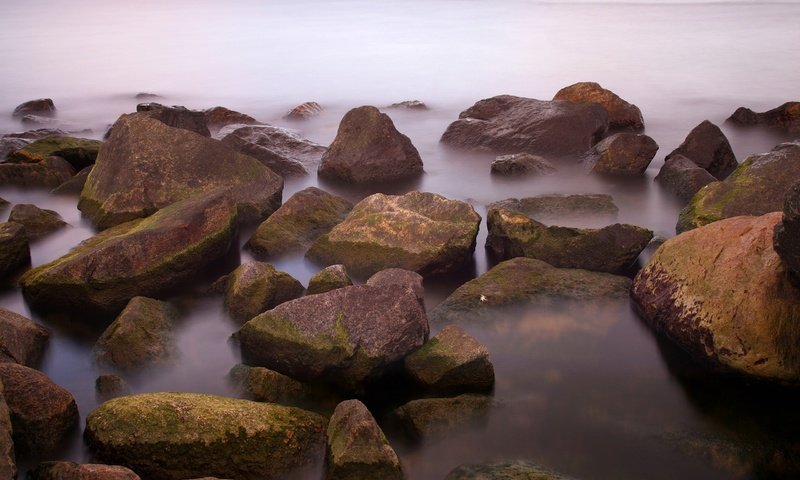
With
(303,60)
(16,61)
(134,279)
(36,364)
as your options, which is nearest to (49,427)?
(36,364)

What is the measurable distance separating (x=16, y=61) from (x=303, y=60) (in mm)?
8612

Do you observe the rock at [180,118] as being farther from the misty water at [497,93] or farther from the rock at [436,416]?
the rock at [436,416]

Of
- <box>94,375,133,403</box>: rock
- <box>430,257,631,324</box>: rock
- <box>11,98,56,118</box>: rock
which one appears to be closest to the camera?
<box>94,375,133,403</box>: rock

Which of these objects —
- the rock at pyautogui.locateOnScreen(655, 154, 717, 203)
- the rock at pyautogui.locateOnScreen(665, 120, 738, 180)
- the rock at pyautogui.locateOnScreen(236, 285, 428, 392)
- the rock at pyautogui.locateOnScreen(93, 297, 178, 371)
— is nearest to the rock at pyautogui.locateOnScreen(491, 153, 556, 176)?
the rock at pyautogui.locateOnScreen(655, 154, 717, 203)

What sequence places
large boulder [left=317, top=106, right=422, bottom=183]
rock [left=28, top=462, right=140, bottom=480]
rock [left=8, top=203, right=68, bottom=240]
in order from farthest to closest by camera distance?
1. large boulder [left=317, top=106, right=422, bottom=183]
2. rock [left=8, top=203, right=68, bottom=240]
3. rock [left=28, top=462, right=140, bottom=480]

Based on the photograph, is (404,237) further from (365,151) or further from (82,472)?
(82,472)

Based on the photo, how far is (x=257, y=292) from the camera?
18.6 ft

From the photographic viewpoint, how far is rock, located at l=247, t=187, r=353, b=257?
6.99 meters

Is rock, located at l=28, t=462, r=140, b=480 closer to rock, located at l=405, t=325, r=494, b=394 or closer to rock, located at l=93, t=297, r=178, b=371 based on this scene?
rock, located at l=93, t=297, r=178, b=371

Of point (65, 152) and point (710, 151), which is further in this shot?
point (65, 152)

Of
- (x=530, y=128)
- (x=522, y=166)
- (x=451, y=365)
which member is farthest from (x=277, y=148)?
(x=451, y=365)

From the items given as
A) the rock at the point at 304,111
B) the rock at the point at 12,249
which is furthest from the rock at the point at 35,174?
the rock at the point at 304,111

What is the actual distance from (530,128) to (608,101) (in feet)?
6.66

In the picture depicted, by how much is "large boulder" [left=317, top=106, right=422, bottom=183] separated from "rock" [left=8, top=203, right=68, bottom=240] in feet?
10.1
